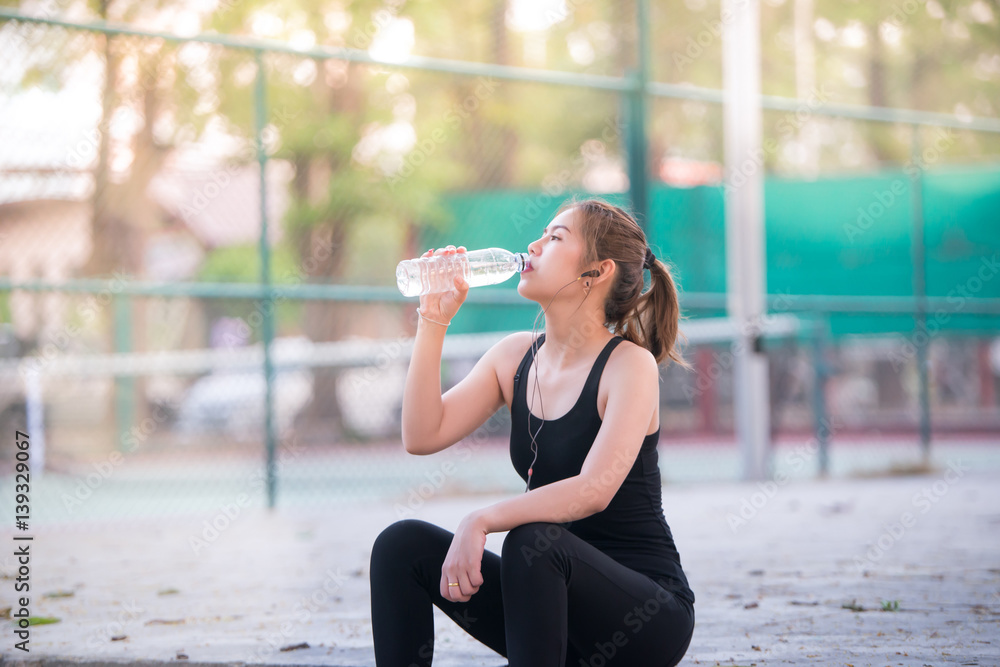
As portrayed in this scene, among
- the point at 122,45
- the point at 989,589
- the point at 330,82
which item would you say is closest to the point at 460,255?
the point at 989,589

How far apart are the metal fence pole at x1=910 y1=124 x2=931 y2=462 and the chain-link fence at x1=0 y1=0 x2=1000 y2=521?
0.02 meters

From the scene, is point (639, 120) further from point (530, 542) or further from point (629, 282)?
point (530, 542)

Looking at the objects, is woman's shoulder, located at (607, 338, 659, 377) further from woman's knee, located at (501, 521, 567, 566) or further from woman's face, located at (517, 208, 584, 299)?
woman's knee, located at (501, 521, 567, 566)

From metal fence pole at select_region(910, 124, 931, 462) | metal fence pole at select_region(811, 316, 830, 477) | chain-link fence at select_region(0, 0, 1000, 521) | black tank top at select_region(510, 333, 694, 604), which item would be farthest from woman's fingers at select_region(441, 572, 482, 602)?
metal fence pole at select_region(910, 124, 931, 462)

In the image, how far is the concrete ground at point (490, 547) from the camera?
9.55 ft

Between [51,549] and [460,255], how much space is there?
3.53 m

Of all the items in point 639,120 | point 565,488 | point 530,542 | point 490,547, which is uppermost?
point 639,120

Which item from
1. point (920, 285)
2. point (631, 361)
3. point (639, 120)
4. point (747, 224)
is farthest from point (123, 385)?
point (920, 285)

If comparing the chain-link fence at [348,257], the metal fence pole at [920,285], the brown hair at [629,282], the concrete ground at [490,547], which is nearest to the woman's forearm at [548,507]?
the brown hair at [629,282]

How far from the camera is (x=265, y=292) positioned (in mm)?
6086

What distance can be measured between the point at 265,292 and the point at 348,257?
3.87m

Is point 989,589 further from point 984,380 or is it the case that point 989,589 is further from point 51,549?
point 984,380

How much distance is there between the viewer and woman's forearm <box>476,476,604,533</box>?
2.20 m

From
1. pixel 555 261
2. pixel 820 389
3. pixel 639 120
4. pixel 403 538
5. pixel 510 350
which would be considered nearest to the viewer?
pixel 403 538
